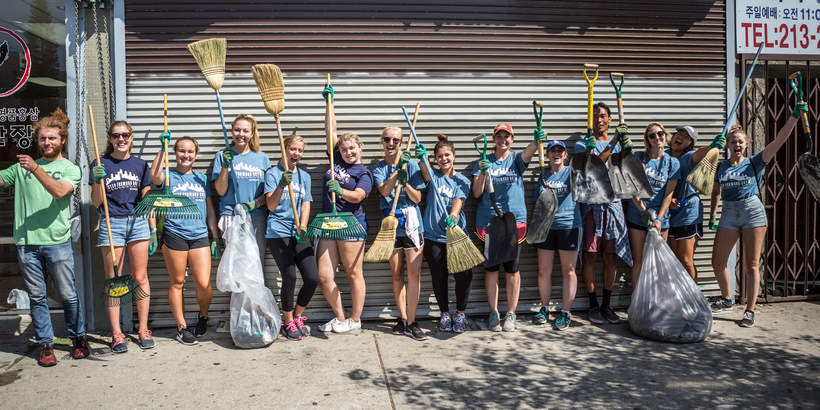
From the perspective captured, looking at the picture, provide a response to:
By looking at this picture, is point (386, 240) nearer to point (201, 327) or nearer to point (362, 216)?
point (362, 216)

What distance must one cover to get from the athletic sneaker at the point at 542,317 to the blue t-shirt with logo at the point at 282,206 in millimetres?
2346

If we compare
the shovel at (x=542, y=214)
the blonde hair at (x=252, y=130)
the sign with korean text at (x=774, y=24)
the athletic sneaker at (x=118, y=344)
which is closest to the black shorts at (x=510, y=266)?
the shovel at (x=542, y=214)

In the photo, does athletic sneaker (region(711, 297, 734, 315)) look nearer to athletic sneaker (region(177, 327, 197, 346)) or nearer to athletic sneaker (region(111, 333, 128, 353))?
athletic sneaker (region(177, 327, 197, 346))

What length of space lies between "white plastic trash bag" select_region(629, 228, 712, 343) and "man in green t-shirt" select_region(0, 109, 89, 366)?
4.54 m

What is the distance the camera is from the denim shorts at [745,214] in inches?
204

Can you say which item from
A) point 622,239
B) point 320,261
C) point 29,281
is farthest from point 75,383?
point 622,239

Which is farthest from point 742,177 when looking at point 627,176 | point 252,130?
point 252,130

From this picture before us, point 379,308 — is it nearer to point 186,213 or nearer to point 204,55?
point 186,213

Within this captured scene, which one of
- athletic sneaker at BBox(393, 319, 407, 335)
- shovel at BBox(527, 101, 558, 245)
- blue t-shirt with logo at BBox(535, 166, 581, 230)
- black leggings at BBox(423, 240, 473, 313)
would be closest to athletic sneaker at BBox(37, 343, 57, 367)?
athletic sneaker at BBox(393, 319, 407, 335)

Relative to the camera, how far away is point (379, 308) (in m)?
5.46

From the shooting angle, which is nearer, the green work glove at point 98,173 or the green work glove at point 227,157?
the green work glove at point 98,173

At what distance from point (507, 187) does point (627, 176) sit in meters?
1.08

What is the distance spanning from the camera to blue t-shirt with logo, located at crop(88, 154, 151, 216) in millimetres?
4582

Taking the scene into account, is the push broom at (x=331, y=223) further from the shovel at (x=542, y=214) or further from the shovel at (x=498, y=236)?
the shovel at (x=542, y=214)
